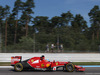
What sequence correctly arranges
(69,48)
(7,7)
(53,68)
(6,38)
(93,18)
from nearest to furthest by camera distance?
(53,68), (69,48), (6,38), (7,7), (93,18)

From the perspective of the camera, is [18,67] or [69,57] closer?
[18,67]

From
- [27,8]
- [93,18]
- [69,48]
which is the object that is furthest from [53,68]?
[93,18]

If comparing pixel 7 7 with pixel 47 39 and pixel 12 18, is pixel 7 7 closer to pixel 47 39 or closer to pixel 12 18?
pixel 12 18

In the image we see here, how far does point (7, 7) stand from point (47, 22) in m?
16.2

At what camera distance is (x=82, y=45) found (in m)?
28.8

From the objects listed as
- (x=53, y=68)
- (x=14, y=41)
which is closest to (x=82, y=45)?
(x=14, y=41)

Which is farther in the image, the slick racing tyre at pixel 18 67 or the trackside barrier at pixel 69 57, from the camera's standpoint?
the trackside barrier at pixel 69 57

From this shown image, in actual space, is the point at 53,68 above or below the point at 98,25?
below

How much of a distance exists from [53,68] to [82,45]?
19.7 m

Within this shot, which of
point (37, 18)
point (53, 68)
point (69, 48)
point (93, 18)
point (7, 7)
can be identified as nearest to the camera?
point (53, 68)

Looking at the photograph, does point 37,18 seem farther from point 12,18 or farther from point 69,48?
point 69,48

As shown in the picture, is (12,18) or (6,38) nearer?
(6,38)

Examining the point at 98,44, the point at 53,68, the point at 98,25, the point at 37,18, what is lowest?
the point at 53,68

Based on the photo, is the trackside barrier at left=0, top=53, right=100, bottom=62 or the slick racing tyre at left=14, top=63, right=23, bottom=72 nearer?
the slick racing tyre at left=14, top=63, right=23, bottom=72
